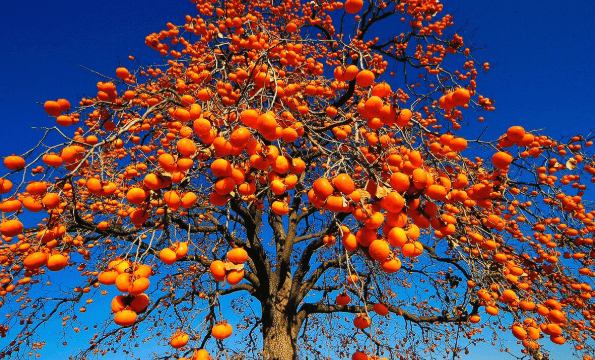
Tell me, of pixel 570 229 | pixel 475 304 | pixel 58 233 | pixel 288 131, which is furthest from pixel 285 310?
pixel 570 229

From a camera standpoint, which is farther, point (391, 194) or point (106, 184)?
point (106, 184)

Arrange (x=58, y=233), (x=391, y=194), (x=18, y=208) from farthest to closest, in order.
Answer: (x=58, y=233)
(x=18, y=208)
(x=391, y=194)

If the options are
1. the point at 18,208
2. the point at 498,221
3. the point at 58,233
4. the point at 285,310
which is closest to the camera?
the point at 18,208

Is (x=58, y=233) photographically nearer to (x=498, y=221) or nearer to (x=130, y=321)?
(x=130, y=321)

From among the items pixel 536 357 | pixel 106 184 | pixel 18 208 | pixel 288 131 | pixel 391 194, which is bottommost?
Answer: pixel 536 357

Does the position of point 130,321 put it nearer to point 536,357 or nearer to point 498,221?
point 498,221

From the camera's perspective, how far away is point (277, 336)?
4.52m

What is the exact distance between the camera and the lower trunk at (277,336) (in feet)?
14.4

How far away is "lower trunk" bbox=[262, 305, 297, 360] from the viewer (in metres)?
4.39

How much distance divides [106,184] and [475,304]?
4403mm

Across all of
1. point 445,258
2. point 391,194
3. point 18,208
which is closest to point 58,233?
point 18,208

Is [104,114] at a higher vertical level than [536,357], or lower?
higher

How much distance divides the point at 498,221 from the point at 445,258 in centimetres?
300

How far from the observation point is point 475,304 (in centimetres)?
380
